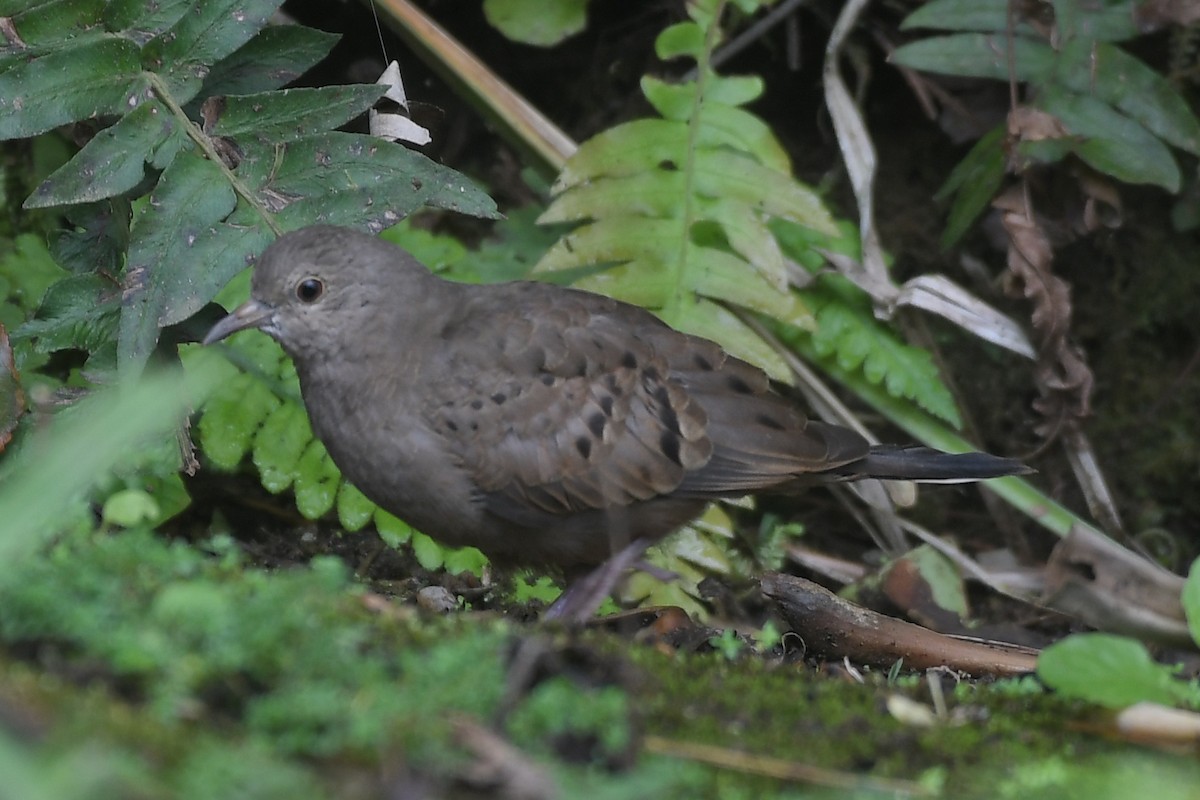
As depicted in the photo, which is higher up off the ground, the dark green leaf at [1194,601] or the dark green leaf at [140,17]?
the dark green leaf at [140,17]

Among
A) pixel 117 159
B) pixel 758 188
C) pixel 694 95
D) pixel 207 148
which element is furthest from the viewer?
pixel 694 95

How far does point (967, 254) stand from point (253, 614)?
4983 mm

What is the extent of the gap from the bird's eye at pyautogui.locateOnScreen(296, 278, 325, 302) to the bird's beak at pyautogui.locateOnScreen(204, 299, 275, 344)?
0.10 metres

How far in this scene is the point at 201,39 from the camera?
4199 millimetres

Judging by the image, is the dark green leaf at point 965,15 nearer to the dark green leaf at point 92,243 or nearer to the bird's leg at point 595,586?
the bird's leg at point 595,586

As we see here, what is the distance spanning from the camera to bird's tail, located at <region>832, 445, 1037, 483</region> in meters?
4.53

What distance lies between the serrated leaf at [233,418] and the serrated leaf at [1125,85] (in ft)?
11.0

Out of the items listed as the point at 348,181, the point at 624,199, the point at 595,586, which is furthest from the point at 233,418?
the point at 624,199

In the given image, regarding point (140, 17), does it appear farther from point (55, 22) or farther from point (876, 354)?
point (876, 354)

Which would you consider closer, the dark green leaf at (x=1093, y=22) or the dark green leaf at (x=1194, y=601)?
the dark green leaf at (x=1194, y=601)

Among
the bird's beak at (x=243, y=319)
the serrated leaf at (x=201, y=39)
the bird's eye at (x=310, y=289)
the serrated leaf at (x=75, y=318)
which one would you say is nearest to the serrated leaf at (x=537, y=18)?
the serrated leaf at (x=201, y=39)

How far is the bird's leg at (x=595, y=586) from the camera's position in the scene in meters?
4.05

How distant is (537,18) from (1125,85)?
2.53m

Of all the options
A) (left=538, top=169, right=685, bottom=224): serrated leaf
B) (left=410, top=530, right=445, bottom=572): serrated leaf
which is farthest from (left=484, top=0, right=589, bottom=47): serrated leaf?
(left=410, top=530, right=445, bottom=572): serrated leaf
